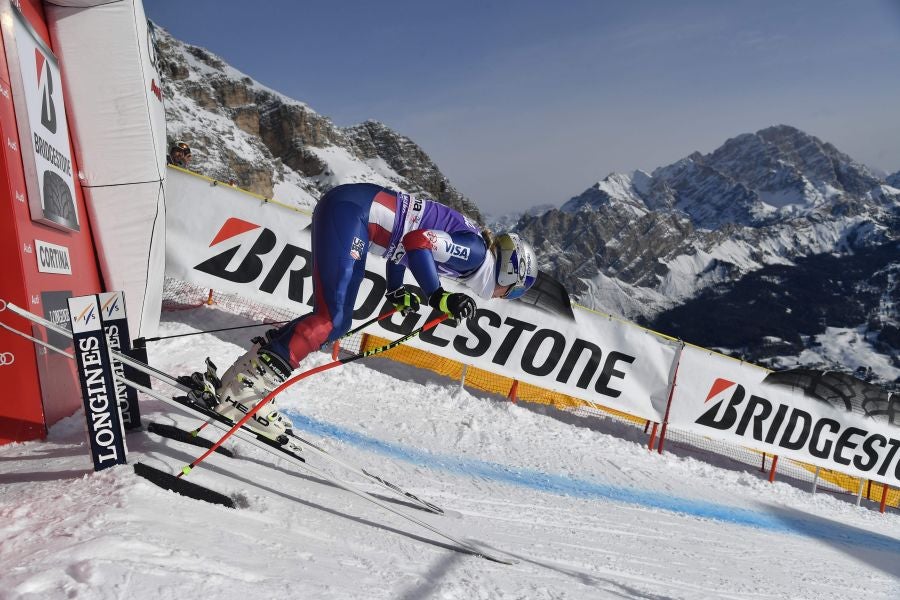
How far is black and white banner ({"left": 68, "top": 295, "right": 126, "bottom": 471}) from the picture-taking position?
2.83 meters

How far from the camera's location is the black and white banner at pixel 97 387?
2.83 metres

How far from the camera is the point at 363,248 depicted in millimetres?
3996

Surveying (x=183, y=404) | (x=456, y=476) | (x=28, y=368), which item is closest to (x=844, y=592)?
(x=456, y=476)

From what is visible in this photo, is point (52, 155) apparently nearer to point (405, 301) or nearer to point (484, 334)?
point (405, 301)

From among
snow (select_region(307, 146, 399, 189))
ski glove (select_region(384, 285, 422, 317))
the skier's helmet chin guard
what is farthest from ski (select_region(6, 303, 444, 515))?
snow (select_region(307, 146, 399, 189))

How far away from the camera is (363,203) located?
13.2 ft

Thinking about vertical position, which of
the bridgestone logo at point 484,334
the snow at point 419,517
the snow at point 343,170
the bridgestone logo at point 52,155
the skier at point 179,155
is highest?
the snow at point 343,170

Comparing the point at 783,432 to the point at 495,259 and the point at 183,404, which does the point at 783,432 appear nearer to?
the point at 495,259

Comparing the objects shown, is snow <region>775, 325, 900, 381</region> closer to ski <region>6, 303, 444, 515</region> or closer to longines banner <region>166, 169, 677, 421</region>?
longines banner <region>166, 169, 677, 421</region>

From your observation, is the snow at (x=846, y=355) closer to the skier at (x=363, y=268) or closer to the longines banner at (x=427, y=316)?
the longines banner at (x=427, y=316)

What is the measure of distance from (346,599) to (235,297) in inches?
300

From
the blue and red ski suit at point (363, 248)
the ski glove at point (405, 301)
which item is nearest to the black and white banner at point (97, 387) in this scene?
the blue and red ski suit at point (363, 248)

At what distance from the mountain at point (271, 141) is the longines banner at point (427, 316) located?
8445 cm

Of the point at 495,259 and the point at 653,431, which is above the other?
the point at 495,259
